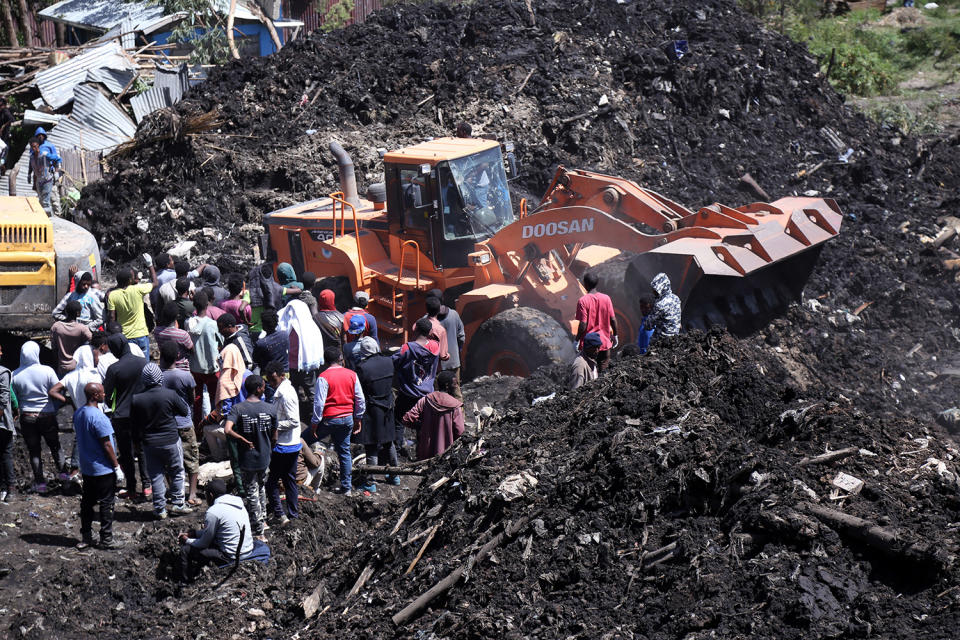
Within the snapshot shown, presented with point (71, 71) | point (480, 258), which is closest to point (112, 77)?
point (71, 71)

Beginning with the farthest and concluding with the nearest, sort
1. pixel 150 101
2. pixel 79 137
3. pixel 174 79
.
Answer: pixel 174 79 < pixel 150 101 < pixel 79 137

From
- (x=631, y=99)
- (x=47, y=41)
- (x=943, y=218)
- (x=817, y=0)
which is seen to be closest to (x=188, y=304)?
(x=631, y=99)

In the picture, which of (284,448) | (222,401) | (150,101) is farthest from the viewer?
(150,101)

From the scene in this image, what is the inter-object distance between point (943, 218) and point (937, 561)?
13069mm

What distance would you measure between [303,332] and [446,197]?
8.03 feet

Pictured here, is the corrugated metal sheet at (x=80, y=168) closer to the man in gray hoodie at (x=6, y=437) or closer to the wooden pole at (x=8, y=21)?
the wooden pole at (x=8, y=21)

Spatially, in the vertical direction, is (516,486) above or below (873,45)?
below

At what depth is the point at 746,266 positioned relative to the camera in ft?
34.8

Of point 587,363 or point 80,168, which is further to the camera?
point 80,168

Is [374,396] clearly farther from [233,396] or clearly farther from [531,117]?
[531,117]

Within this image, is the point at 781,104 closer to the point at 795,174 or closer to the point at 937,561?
the point at 795,174

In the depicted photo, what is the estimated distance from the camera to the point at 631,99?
63.7 feet

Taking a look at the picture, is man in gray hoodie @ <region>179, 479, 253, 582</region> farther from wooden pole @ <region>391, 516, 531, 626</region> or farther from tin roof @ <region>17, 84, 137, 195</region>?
tin roof @ <region>17, 84, 137, 195</region>

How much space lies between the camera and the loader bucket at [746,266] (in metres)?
10.5
